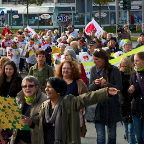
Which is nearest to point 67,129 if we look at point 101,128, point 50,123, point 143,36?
point 50,123

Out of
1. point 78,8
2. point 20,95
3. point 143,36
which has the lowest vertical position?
point 20,95

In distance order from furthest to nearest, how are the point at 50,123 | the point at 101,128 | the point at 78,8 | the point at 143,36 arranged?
the point at 78,8
the point at 143,36
the point at 101,128
the point at 50,123

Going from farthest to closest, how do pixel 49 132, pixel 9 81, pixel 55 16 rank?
pixel 55 16 < pixel 9 81 < pixel 49 132

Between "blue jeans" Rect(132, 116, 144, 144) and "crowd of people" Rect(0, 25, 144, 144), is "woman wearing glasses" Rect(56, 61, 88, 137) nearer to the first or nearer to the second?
"crowd of people" Rect(0, 25, 144, 144)

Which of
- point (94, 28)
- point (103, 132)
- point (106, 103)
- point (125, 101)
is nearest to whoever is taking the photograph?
point (106, 103)

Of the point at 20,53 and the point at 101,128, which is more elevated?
the point at 20,53

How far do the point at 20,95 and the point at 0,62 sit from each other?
9.10ft

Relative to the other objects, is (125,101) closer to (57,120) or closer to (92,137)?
(92,137)

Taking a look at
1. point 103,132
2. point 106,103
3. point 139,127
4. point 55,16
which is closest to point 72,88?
point 106,103

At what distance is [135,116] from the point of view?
5738 millimetres

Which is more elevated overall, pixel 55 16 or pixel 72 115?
pixel 55 16

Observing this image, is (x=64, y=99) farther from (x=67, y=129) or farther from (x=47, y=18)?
(x=47, y=18)

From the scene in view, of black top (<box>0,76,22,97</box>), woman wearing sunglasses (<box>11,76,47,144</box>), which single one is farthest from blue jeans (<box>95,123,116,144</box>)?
black top (<box>0,76,22,97</box>)

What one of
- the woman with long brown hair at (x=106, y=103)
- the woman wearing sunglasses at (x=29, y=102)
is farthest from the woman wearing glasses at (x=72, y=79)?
the woman wearing sunglasses at (x=29, y=102)
